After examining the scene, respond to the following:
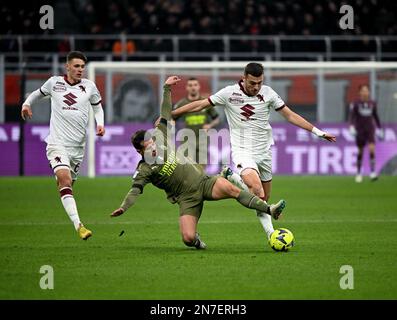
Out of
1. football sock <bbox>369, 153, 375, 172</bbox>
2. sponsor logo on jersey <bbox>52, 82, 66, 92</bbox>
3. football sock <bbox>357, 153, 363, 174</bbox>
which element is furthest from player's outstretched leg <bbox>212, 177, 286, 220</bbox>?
football sock <bbox>369, 153, 375, 172</bbox>

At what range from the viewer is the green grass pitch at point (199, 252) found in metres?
8.84

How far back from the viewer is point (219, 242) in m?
12.7

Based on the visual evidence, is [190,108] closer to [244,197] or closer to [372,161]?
[244,197]

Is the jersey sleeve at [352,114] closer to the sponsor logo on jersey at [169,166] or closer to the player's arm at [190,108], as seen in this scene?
the player's arm at [190,108]

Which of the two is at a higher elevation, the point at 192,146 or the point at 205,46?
the point at 205,46

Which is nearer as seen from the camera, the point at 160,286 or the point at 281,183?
the point at 160,286

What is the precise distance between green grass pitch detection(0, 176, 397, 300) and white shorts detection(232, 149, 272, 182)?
897mm

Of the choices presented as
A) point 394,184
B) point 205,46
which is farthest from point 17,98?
point 394,184

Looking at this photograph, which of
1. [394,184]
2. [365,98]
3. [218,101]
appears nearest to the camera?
[218,101]

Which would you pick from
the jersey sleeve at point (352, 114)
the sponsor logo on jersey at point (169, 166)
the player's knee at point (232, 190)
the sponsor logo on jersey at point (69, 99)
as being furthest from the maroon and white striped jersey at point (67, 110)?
the jersey sleeve at point (352, 114)

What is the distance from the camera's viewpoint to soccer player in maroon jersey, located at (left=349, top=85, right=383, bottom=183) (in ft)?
82.7

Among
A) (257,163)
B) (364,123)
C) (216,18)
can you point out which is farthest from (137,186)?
(216,18)
